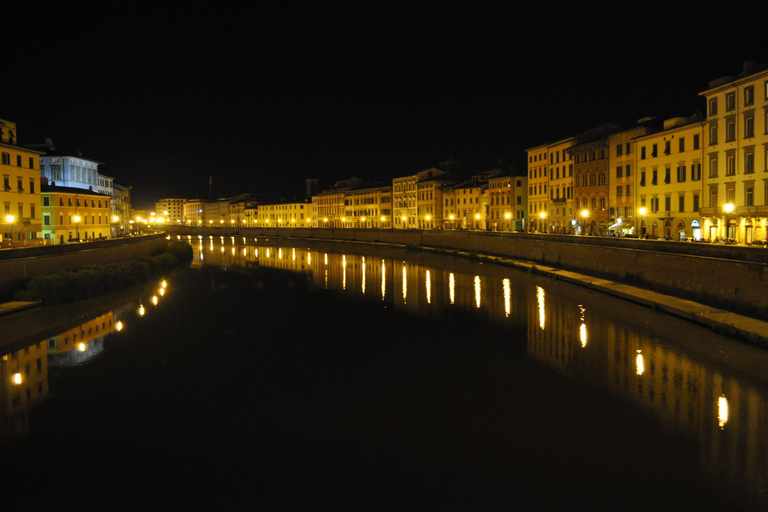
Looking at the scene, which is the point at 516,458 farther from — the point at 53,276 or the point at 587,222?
the point at 587,222

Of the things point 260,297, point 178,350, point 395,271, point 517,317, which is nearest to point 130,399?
point 178,350

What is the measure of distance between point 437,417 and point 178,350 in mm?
9977

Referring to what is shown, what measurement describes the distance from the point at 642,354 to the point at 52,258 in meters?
24.5

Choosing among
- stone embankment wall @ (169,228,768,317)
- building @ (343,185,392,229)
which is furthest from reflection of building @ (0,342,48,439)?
building @ (343,185,392,229)

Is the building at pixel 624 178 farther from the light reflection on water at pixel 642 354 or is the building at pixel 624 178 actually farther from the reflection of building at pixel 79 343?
the reflection of building at pixel 79 343

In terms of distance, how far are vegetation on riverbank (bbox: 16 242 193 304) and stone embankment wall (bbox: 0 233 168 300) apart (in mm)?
417

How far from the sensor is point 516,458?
10.9 m

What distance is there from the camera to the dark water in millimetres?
9844

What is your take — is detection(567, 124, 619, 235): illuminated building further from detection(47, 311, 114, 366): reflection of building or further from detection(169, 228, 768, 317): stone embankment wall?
detection(47, 311, 114, 366): reflection of building

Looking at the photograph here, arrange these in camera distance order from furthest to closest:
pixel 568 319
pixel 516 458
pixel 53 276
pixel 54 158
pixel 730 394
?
pixel 54 158 → pixel 53 276 → pixel 568 319 → pixel 730 394 → pixel 516 458

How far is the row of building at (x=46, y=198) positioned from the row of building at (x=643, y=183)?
1399 inches

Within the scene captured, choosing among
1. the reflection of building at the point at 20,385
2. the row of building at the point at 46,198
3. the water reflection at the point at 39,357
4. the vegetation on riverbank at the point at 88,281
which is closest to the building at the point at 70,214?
the row of building at the point at 46,198

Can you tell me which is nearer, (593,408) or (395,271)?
(593,408)

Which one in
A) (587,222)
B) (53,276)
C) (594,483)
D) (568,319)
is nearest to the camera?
(594,483)
